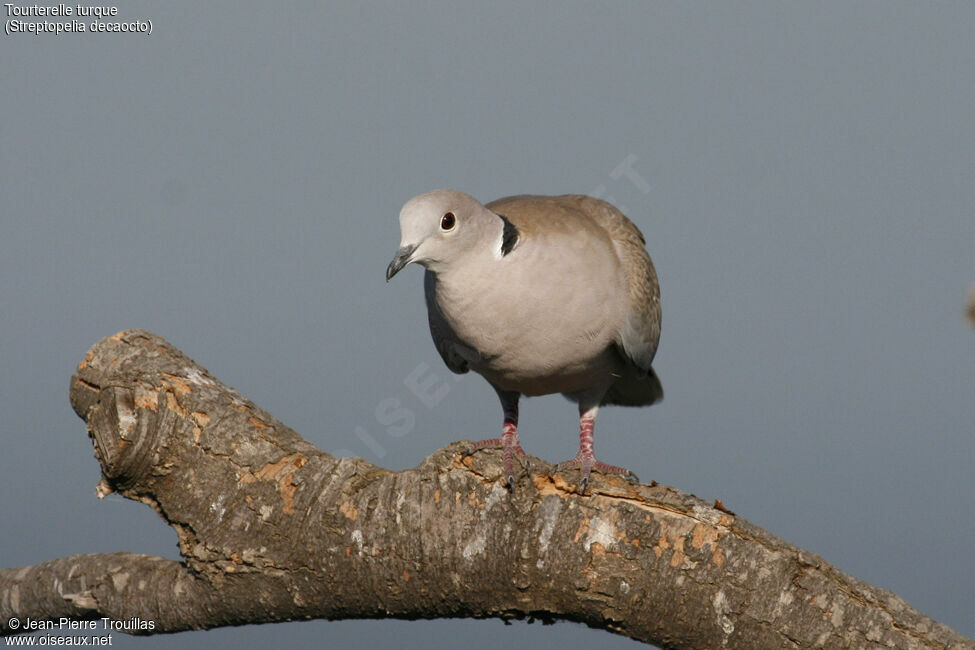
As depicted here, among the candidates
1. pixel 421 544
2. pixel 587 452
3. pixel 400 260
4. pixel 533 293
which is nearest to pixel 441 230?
pixel 400 260

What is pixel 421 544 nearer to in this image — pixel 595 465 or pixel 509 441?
pixel 509 441

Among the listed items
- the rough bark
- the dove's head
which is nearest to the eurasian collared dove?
the dove's head

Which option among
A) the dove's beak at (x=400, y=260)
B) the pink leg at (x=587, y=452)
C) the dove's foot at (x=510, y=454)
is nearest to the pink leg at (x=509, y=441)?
the dove's foot at (x=510, y=454)

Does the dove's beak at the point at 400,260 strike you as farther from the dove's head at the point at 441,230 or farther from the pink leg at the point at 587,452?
the pink leg at the point at 587,452

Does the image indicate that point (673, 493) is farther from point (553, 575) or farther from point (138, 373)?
point (138, 373)

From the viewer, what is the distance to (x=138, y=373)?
4543 mm

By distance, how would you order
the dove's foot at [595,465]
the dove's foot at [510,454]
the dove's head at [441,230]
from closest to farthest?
the dove's foot at [510,454], the dove's head at [441,230], the dove's foot at [595,465]

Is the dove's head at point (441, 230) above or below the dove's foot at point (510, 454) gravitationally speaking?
above

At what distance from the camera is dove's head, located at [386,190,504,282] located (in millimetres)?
4039

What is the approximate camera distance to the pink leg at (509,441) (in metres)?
3.93

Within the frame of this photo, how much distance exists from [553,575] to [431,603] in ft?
1.80

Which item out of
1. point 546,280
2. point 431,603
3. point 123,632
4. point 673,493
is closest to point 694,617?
point 673,493

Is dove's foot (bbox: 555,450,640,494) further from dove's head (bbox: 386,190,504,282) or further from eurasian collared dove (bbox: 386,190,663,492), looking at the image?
dove's head (bbox: 386,190,504,282)

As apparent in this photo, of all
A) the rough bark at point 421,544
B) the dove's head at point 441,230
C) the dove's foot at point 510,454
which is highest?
the dove's head at point 441,230
